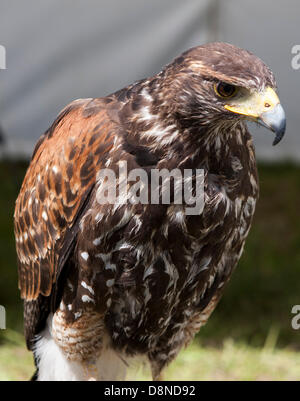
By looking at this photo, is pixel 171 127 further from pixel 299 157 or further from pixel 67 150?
pixel 299 157

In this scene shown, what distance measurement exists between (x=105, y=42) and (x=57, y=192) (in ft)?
17.4

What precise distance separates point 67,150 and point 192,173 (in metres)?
0.55

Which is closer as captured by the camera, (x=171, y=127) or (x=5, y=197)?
(x=171, y=127)

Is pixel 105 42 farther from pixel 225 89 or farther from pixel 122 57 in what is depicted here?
pixel 225 89

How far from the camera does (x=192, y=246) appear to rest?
2994 millimetres

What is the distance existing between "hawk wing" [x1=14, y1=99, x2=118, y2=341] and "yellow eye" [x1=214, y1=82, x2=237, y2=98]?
486 millimetres

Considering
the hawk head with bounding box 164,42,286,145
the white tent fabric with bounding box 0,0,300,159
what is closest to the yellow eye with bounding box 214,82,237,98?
the hawk head with bounding box 164,42,286,145

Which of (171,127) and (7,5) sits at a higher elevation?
(171,127)

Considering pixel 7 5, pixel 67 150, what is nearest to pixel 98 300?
pixel 67 150

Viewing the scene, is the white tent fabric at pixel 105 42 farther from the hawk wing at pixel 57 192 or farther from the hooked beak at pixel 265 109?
the hooked beak at pixel 265 109

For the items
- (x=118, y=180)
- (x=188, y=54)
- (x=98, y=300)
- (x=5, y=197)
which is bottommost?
(x=5, y=197)

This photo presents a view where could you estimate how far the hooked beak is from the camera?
8.30 ft

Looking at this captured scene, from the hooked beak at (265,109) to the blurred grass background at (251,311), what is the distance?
5.59 feet

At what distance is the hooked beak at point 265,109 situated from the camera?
253 centimetres
